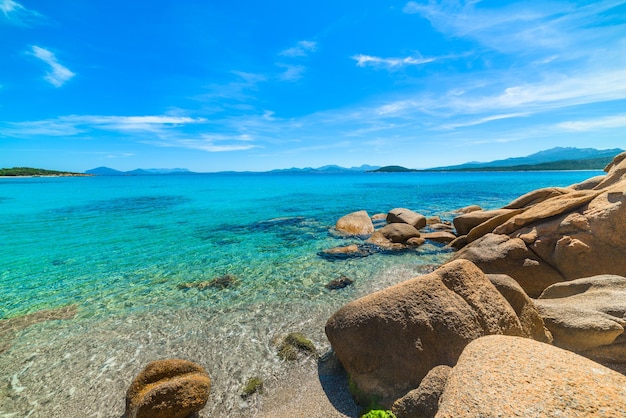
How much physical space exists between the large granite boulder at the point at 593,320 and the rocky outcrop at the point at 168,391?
7639mm

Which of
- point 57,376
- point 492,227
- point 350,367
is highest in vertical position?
point 492,227

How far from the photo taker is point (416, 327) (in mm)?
5605

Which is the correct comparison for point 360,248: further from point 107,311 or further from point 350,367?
point 107,311

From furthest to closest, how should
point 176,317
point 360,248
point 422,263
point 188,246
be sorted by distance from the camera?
point 188,246, point 360,248, point 422,263, point 176,317

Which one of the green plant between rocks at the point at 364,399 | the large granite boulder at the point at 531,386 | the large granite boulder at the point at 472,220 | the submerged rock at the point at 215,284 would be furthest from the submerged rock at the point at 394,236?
the large granite boulder at the point at 531,386

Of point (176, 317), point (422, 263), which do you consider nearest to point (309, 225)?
point (422, 263)

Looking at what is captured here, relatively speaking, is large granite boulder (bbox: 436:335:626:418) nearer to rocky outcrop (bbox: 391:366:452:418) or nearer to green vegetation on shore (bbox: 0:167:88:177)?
rocky outcrop (bbox: 391:366:452:418)

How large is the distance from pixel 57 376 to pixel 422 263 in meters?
14.6

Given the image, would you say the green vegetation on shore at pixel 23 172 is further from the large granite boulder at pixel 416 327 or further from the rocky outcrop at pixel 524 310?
the rocky outcrop at pixel 524 310

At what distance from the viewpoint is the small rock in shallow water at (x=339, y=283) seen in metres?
11.6

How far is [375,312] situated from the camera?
5988 millimetres

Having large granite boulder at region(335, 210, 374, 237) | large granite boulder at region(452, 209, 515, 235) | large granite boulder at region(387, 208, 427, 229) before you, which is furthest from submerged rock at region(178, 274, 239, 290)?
large granite boulder at region(452, 209, 515, 235)

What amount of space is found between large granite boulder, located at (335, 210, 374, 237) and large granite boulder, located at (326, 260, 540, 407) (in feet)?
47.1

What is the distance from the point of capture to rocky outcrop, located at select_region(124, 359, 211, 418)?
5250 mm
